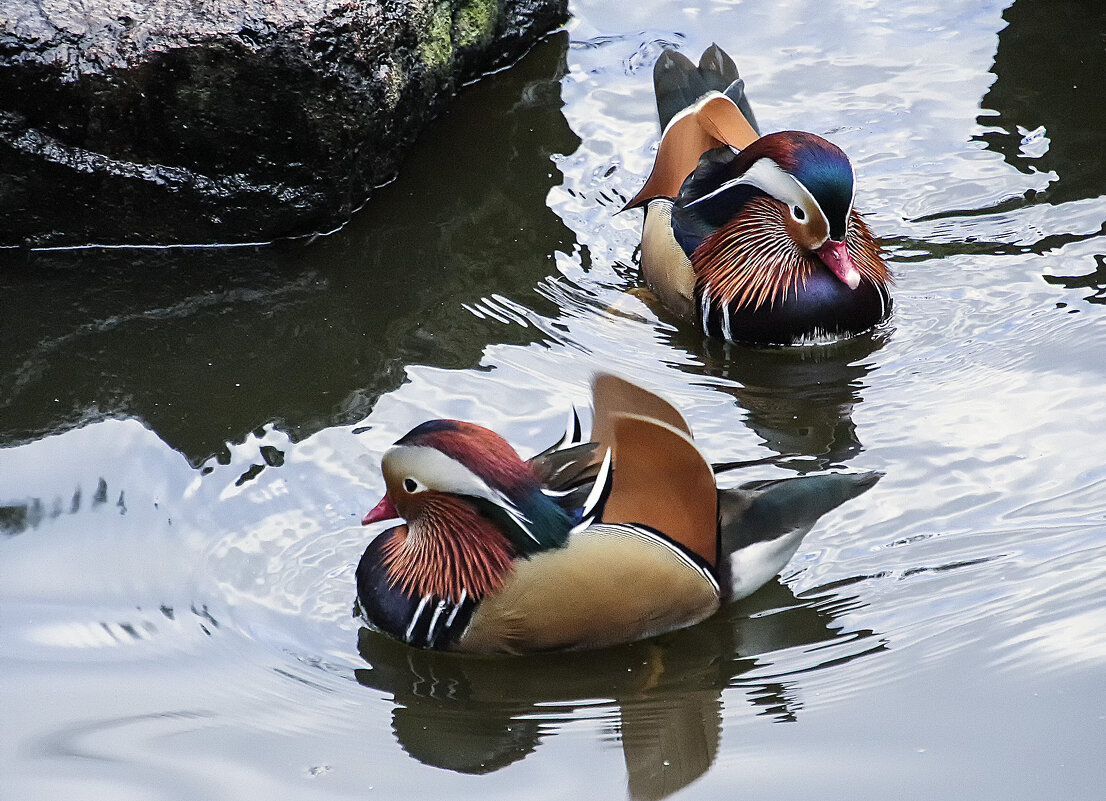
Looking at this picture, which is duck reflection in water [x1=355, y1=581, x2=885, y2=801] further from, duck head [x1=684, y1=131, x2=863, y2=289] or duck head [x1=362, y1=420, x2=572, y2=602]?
duck head [x1=684, y1=131, x2=863, y2=289]

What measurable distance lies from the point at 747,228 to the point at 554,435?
1.53 m

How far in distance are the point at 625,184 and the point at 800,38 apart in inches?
60.5

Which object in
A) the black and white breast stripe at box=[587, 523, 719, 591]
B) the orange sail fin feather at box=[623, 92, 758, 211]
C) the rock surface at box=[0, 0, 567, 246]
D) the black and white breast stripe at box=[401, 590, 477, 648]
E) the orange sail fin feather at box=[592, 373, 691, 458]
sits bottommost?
the black and white breast stripe at box=[401, 590, 477, 648]

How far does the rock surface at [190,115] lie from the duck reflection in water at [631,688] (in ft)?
8.11

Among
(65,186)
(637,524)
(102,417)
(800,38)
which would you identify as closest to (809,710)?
(637,524)

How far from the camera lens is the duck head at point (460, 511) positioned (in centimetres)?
350

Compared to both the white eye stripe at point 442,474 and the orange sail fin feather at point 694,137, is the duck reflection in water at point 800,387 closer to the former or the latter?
the orange sail fin feather at point 694,137

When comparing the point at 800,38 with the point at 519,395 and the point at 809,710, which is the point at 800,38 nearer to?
the point at 519,395

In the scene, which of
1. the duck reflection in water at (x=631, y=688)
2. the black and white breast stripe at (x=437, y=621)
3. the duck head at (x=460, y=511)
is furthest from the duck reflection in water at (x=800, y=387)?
the black and white breast stripe at (x=437, y=621)

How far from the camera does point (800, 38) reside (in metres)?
6.82

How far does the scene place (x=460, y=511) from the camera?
3645 mm

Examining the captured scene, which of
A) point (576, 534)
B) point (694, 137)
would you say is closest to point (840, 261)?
point (694, 137)

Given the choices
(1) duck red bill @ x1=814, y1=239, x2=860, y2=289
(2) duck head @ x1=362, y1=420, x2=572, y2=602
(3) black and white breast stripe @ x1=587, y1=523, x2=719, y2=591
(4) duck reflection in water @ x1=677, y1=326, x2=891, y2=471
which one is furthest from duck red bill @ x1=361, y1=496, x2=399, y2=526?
(1) duck red bill @ x1=814, y1=239, x2=860, y2=289

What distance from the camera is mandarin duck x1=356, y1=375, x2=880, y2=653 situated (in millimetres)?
3508
